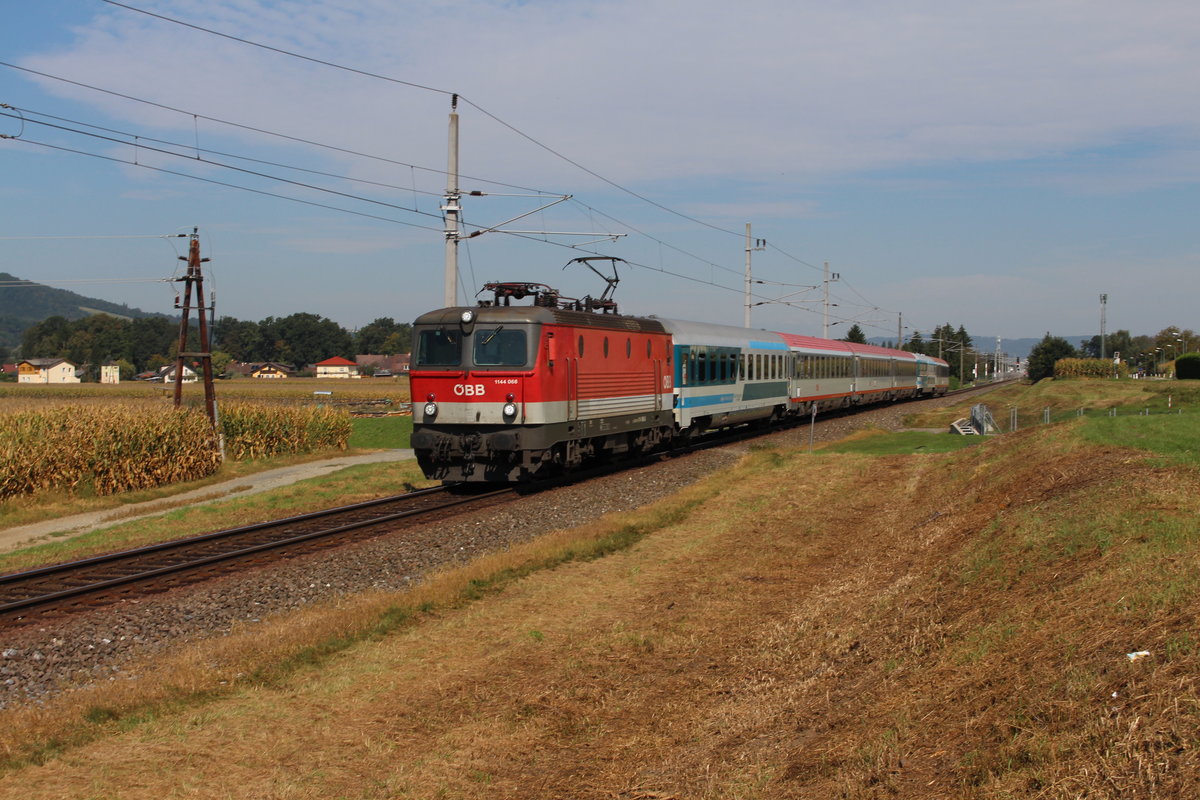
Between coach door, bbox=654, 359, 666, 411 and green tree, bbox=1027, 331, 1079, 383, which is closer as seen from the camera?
coach door, bbox=654, 359, 666, 411

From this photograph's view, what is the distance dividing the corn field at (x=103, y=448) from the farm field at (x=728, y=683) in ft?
50.5

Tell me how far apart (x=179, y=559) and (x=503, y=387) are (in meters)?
6.86

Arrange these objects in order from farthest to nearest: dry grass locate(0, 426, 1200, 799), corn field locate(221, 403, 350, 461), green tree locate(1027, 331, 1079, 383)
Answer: green tree locate(1027, 331, 1079, 383) → corn field locate(221, 403, 350, 461) → dry grass locate(0, 426, 1200, 799)

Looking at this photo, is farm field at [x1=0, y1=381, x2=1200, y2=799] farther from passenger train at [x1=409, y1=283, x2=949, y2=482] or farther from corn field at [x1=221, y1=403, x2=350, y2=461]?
corn field at [x1=221, y1=403, x2=350, y2=461]

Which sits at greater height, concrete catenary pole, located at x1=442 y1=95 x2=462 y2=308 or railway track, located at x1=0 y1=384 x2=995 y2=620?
concrete catenary pole, located at x1=442 y1=95 x2=462 y2=308

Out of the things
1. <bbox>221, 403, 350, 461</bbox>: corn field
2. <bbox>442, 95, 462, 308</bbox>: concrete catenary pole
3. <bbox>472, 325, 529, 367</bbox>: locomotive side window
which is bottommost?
<bbox>221, 403, 350, 461</bbox>: corn field

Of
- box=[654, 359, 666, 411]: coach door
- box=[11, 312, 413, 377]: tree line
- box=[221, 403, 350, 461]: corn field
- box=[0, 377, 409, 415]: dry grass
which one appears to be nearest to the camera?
box=[654, 359, 666, 411]: coach door

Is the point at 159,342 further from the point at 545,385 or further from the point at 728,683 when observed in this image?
the point at 728,683

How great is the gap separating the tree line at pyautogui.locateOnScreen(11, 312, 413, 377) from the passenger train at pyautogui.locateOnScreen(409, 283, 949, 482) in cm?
12557

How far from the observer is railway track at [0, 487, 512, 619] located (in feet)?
38.3

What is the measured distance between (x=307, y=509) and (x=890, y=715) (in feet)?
50.7

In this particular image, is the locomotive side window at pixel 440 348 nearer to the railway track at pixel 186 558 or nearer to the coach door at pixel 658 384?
the railway track at pixel 186 558

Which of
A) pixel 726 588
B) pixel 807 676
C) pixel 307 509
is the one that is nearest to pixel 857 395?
pixel 307 509

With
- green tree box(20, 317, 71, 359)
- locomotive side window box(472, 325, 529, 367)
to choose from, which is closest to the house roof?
green tree box(20, 317, 71, 359)
